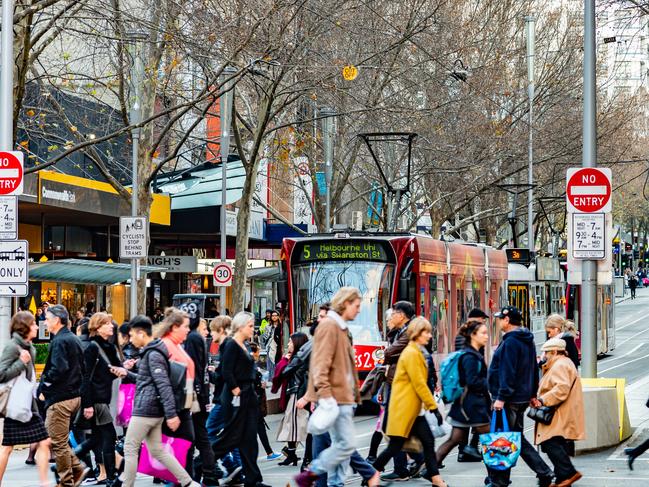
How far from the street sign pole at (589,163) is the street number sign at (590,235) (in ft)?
0.98

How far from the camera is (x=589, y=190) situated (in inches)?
594

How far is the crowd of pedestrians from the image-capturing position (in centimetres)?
1066

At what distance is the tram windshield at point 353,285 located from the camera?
2111 cm

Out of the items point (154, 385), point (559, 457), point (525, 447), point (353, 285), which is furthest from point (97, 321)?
point (353, 285)

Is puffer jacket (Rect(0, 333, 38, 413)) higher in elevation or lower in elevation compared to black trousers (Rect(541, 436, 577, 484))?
higher

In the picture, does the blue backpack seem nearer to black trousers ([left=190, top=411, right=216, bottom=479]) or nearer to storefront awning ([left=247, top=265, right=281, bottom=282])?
black trousers ([left=190, top=411, right=216, bottom=479])

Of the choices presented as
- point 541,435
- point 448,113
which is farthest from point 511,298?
point 541,435

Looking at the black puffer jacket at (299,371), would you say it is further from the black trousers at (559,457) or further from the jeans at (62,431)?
the black trousers at (559,457)

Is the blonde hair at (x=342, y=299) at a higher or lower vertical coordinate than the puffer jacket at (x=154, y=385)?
higher

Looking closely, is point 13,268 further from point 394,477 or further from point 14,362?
point 394,477

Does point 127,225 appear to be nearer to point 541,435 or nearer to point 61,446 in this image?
point 61,446

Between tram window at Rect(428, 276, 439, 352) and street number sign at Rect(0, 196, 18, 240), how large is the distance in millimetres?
9812

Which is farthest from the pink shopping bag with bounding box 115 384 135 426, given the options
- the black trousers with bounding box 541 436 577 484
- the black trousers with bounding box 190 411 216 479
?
the black trousers with bounding box 541 436 577 484

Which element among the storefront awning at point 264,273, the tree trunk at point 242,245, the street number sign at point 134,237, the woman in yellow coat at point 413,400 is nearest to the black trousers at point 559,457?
the woman in yellow coat at point 413,400
